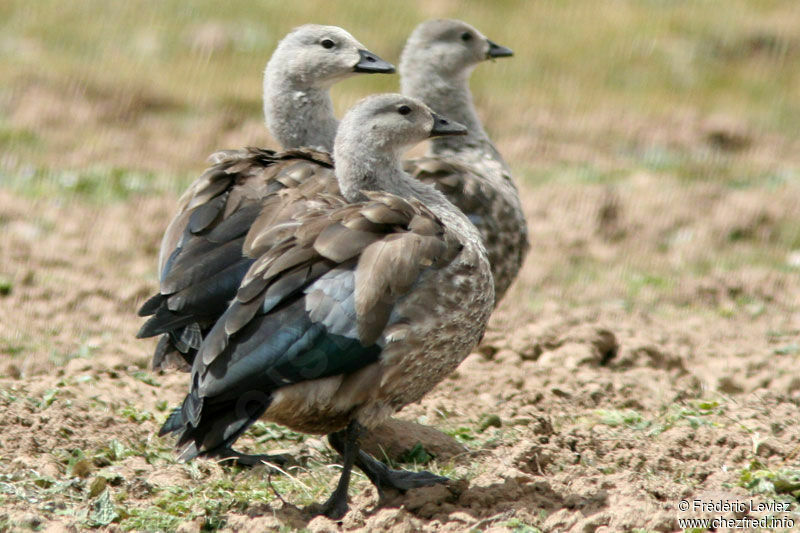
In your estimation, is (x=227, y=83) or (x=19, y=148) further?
(x=227, y=83)

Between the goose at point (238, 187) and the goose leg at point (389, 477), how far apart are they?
0.71 m

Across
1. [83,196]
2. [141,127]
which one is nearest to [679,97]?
[141,127]

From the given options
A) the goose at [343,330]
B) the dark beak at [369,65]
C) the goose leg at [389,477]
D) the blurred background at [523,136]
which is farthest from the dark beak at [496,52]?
the goose leg at [389,477]

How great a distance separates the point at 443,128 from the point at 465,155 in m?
1.21

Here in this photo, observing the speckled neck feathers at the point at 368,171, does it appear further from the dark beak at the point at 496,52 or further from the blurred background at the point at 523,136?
the dark beak at the point at 496,52

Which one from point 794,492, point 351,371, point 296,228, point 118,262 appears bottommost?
point 118,262

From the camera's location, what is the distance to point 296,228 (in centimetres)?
419

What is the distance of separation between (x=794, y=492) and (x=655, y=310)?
2736 millimetres

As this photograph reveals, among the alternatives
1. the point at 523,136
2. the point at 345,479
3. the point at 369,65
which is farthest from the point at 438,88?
the point at 523,136

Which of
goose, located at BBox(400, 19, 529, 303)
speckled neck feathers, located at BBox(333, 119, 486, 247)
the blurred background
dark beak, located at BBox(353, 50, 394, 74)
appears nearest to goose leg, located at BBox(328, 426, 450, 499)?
speckled neck feathers, located at BBox(333, 119, 486, 247)

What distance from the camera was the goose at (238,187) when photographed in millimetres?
4230

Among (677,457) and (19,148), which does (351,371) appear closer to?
(677,457)

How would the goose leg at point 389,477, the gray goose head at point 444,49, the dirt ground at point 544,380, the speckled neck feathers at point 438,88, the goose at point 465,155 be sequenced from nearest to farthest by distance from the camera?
the dirt ground at point 544,380
the goose leg at point 389,477
the goose at point 465,155
the speckled neck feathers at point 438,88
the gray goose head at point 444,49

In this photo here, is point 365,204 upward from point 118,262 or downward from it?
upward
